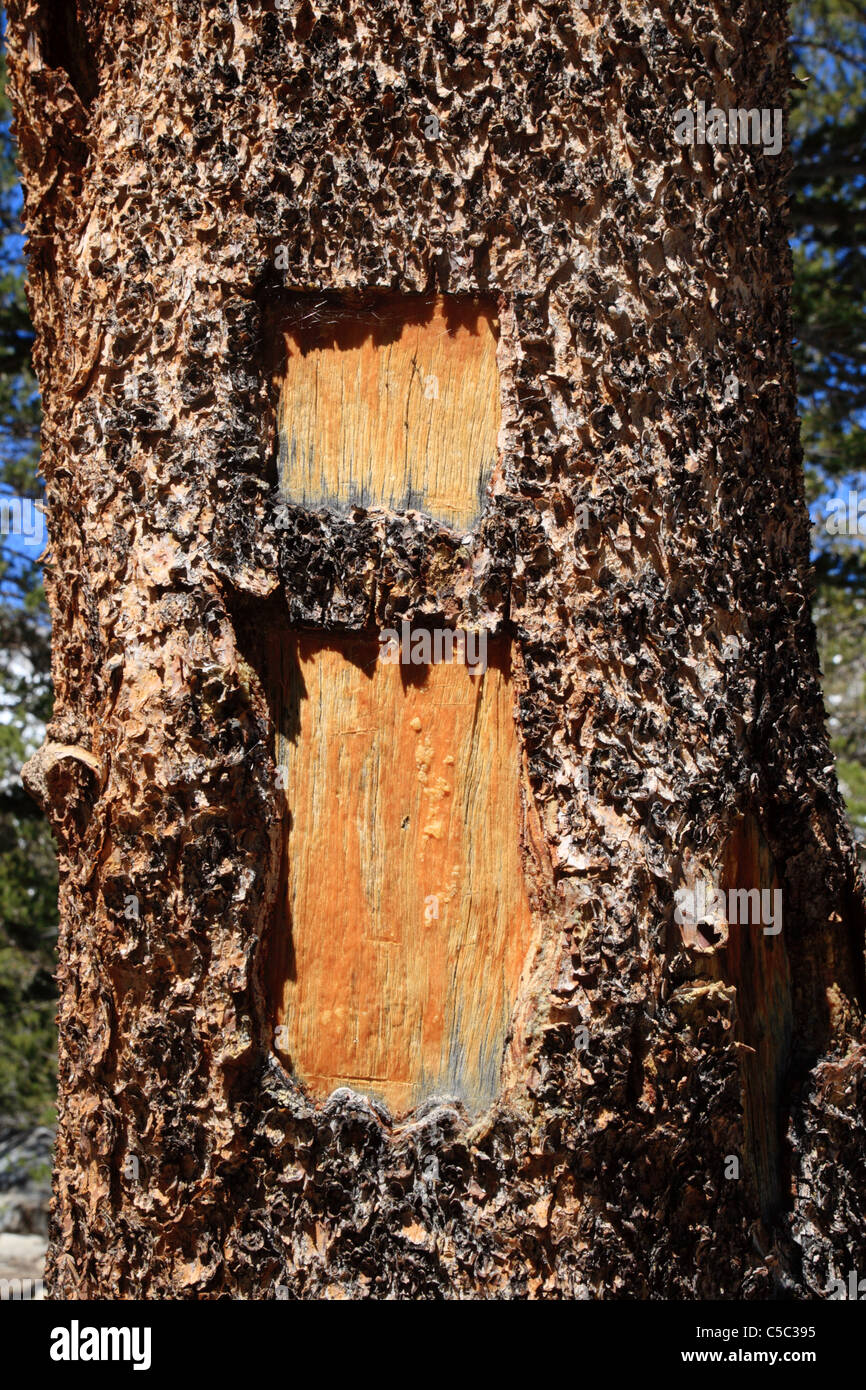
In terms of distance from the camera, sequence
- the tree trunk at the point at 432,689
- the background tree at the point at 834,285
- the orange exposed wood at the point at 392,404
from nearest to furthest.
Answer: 1. the tree trunk at the point at 432,689
2. the orange exposed wood at the point at 392,404
3. the background tree at the point at 834,285

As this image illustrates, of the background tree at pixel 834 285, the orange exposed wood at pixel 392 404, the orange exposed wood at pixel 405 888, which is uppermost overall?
the background tree at pixel 834 285

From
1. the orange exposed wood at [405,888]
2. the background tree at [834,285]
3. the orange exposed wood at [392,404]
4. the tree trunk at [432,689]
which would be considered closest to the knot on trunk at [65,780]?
the tree trunk at [432,689]

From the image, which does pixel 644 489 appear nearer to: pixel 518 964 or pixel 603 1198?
pixel 518 964

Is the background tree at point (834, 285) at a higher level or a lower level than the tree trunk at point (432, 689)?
higher

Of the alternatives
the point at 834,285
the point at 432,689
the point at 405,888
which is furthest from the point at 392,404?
the point at 834,285

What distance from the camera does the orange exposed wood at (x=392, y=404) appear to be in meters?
1.79

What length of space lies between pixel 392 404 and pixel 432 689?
0.47 meters

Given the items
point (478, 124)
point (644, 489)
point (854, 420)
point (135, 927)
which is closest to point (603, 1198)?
point (135, 927)

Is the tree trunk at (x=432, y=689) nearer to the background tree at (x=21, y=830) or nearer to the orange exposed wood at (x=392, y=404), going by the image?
the orange exposed wood at (x=392, y=404)

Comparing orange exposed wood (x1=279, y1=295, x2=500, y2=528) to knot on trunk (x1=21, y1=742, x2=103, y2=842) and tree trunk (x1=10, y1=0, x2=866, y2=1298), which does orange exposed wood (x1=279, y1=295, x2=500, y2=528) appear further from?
knot on trunk (x1=21, y1=742, x2=103, y2=842)

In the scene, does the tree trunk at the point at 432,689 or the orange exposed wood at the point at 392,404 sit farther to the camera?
the orange exposed wood at the point at 392,404

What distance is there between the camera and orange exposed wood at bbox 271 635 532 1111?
5.76 ft

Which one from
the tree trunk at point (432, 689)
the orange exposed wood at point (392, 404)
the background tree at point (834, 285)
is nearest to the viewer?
the tree trunk at point (432, 689)

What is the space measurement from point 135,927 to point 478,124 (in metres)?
1.36
